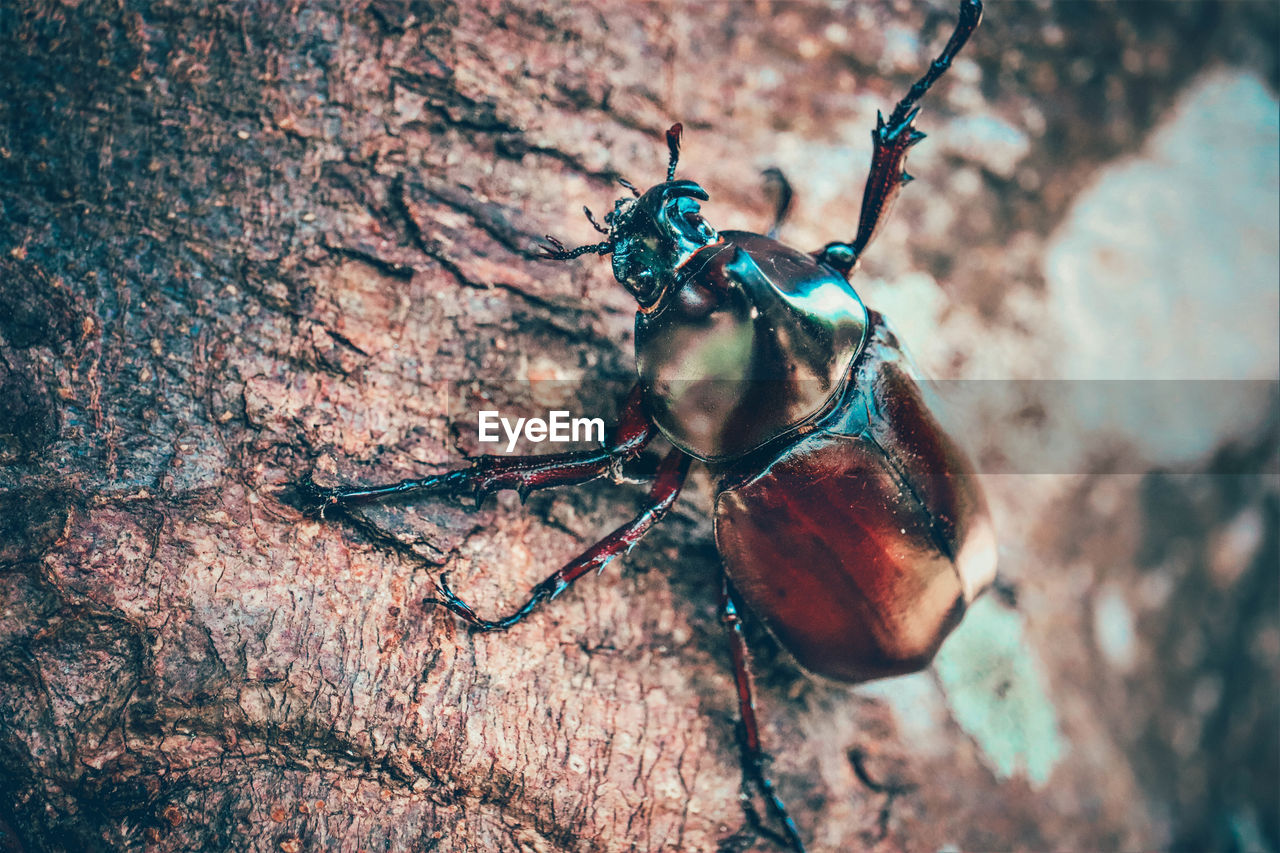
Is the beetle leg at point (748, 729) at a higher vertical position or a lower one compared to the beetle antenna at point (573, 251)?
lower

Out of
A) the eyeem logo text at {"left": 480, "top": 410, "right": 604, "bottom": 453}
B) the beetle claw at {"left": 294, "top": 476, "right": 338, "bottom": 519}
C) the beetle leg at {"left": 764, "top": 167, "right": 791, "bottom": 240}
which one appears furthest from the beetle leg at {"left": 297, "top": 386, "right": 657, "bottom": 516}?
the beetle leg at {"left": 764, "top": 167, "right": 791, "bottom": 240}

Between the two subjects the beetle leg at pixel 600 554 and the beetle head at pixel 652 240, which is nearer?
the beetle leg at pixel 600 554

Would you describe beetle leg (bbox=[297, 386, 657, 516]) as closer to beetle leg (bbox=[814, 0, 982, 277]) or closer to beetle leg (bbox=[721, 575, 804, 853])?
beetle leg (bbox=[721, 575, 804, 853])

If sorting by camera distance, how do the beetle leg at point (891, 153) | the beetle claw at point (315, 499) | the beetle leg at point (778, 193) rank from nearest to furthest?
1. the beetle claw at point (315, 499)
2. the beetle leg at point (891, 153)
3. the beetle leg at point (778, 193)

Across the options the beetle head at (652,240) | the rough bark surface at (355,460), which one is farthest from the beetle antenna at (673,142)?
the rough bark surface at (355,460)

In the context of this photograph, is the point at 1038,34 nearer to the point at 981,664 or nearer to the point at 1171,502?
the point at 1171,502

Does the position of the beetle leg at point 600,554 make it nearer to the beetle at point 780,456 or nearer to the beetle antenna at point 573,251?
the beetle at point 780,456

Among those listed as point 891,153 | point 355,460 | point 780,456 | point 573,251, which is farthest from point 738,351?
point 355,460
